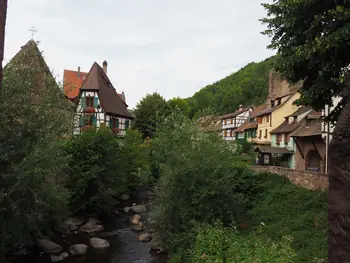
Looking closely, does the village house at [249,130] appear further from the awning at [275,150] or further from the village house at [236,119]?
the awning at [275,150]

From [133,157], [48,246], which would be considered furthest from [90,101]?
[48,246]

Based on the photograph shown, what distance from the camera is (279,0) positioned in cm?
1143

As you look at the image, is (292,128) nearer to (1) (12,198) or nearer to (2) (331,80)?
(2) (331,80)

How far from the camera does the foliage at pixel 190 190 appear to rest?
14.4 metres

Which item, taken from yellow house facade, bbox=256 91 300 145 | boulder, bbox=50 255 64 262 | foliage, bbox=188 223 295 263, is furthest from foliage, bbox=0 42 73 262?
yellow house facade, bbox=256 91 300 145

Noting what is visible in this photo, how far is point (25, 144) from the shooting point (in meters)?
12.4

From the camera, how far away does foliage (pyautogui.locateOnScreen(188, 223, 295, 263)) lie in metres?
8.37

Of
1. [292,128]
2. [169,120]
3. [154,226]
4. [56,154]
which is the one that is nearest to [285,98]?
[292,128]

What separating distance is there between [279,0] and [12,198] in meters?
12.7

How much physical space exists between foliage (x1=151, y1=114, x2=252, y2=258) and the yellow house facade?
23.4 metres

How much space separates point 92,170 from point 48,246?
20.8 ft

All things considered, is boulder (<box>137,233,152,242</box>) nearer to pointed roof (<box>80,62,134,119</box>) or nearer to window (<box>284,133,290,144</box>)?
pointed roof (<box>80,62,134,119</box>)

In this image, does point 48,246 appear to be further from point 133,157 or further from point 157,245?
point 133,157

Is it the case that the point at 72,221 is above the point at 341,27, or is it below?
below
